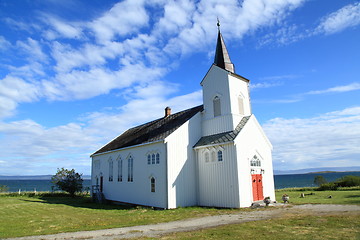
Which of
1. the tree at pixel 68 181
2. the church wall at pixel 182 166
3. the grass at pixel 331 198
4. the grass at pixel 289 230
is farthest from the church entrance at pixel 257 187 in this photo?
the tree at pixel 68 181

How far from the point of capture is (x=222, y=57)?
76.1 ft

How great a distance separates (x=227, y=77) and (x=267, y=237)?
14.0 meters

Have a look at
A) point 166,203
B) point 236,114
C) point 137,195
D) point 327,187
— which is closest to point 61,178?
point 137,195

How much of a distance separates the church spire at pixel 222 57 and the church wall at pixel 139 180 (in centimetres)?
857

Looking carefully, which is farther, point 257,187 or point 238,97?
point 238,97

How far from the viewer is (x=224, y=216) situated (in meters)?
15.4

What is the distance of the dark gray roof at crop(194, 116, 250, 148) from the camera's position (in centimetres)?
1964

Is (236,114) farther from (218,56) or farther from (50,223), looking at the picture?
(50,223)

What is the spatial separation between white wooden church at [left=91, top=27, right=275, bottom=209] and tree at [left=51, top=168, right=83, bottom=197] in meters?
14.6

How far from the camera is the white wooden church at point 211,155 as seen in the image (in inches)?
758

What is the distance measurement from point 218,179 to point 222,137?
3.14 metres

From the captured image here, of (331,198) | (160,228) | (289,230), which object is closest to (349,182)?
(331,198)

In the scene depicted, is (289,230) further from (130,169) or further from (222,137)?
(130,169)

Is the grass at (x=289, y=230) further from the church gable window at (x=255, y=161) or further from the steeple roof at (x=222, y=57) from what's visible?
the steeple roof at (x=222, y=57)
